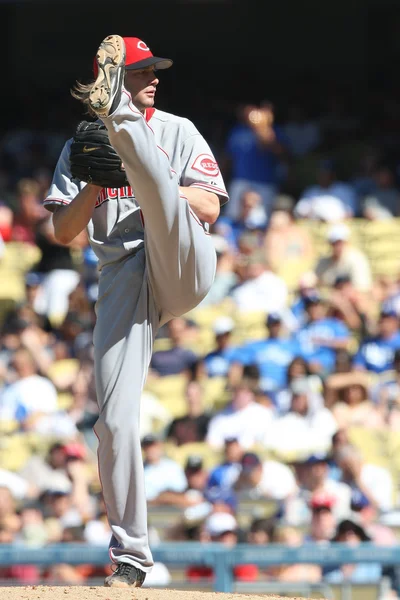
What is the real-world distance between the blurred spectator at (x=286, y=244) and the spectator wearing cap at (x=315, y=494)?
9.78ft

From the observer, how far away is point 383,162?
12.5 metres

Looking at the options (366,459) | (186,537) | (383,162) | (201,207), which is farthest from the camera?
(383,162)

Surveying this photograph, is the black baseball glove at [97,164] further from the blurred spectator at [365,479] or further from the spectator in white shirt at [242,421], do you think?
the spectator in white shirt at [242,421]

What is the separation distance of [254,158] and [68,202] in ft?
24.1

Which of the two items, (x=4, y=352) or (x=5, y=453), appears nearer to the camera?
(x=5, y=453)

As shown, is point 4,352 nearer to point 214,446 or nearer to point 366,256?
point 214,446

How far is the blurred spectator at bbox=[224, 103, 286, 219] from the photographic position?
11.0 m

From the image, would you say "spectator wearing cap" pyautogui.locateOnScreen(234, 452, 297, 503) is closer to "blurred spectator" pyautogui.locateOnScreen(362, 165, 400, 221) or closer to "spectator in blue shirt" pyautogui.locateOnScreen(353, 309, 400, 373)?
"spectator in blue shirt" pyautogui.locateOnScreen(353, 309, 400, 373)

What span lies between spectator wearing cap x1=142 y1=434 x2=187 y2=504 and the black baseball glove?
4.02m

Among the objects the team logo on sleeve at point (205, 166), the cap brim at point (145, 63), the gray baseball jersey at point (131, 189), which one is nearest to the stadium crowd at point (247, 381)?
the gray baseball jersey at point (131, 189)

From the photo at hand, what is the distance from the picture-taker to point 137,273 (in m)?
3.89

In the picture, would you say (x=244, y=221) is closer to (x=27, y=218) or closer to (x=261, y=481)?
(x=27, y=218)

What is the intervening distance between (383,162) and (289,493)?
601 cm

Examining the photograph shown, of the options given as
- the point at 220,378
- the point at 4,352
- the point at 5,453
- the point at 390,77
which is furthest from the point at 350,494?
the point at 390,77
